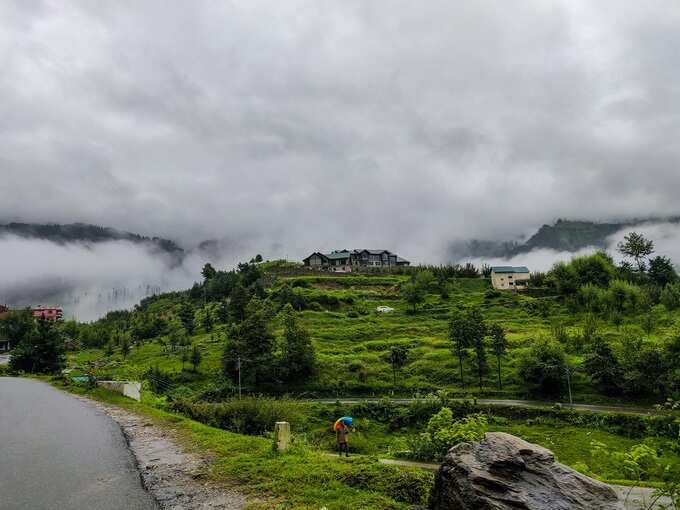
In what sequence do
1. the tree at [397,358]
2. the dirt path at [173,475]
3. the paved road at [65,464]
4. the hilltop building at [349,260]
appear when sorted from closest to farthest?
the dirt path at [173,475] < the paved road at [65,464] < the tree at [397,358] < the hilltop building at [349,260]

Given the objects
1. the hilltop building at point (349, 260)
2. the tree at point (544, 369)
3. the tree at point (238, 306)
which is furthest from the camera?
the hilltop building at point (349, 260)

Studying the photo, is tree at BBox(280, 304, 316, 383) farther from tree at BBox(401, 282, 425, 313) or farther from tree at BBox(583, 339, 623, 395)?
tree at BBox(401, 282, 425, 313)

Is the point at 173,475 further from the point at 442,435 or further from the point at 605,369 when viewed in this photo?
the point at 605,369

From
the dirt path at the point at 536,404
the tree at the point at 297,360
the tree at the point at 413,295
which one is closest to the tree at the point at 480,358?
the dirt path at the point at 536,404

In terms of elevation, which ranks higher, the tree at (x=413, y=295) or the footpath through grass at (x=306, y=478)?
the tree at (x=413, y=295)

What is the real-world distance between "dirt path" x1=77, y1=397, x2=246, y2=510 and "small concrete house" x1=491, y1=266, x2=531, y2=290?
94964mm

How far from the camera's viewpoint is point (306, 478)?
10.0 meters

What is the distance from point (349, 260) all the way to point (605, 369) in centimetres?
9049

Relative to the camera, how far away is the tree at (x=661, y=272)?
316ft

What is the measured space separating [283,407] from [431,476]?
32.1 feet

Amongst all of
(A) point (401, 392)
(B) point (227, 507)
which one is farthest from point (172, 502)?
(A) point (401, 392)

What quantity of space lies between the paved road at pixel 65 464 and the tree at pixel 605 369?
41811 millimetres

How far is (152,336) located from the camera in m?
95.2

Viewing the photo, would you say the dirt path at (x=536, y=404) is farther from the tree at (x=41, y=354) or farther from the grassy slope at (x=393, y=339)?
the tree at (x=41, y=354)
